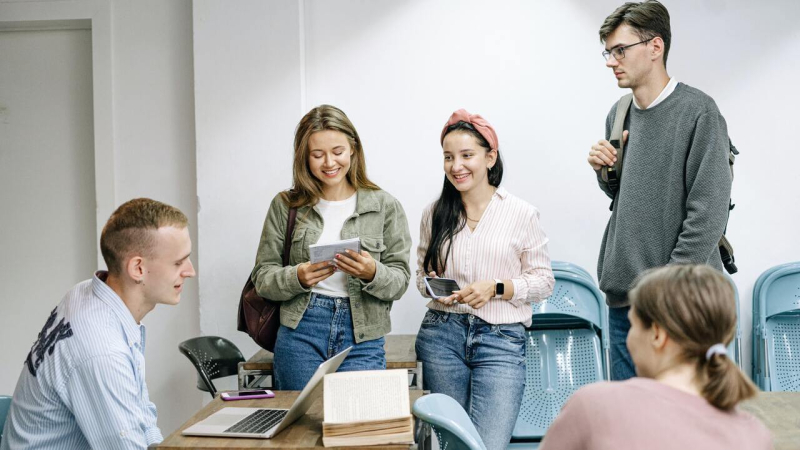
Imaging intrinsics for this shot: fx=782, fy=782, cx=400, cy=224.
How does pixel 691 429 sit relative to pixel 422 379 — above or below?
above

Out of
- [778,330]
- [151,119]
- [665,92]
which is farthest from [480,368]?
[151,119]

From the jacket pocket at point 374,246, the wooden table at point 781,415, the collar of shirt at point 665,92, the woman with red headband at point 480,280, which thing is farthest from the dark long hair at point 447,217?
the wooden table at point 781,415

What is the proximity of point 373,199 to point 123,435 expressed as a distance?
62.1 inches

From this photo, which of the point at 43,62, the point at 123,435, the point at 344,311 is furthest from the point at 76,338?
the point at 43,62

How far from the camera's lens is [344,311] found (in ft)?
10.4

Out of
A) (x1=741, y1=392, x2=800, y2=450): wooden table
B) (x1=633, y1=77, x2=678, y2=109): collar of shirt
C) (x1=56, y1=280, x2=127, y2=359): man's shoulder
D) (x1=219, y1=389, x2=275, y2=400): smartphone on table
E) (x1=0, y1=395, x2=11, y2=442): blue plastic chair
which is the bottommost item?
(x1=741, y1=392, x2=800, y2=450): wooden table

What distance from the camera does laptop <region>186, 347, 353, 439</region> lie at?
2.28 metres

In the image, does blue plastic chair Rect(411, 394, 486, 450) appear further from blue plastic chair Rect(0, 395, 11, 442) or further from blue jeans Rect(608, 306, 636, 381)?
blue plastic chair Rect(0, 395, 11, 442)

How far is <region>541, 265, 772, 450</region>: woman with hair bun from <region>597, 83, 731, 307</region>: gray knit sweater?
134 cm

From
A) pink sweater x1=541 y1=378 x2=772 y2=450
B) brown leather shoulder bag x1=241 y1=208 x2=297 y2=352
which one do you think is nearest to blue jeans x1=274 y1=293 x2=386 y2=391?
brown leather shoulder bag x1=241 y1=208 x2=297 y2=352

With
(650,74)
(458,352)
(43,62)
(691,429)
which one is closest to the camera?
(691,429)

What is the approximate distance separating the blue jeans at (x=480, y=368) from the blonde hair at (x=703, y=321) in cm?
167

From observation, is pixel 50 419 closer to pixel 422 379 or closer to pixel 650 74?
pixel 422 379

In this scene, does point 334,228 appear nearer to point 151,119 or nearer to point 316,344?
point 316,344
